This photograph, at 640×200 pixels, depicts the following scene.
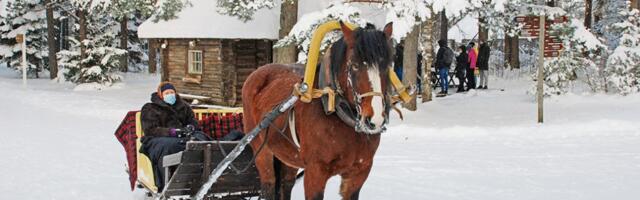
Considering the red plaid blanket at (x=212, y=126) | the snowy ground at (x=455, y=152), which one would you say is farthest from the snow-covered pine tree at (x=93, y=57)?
the red plaid blanket at (x=212, y=126)

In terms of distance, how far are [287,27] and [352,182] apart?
44.0ft

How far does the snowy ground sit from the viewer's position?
26.5 ft

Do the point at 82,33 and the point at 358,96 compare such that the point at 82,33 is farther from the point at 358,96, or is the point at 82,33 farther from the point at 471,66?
the point at 358,96

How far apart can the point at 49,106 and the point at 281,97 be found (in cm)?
1741

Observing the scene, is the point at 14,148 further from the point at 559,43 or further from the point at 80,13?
the point at 80,13

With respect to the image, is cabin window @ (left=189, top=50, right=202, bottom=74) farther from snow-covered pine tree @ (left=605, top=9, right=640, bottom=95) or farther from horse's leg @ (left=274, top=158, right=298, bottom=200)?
horse's leg @ (left=274, top=158, right=298, bottom=200)

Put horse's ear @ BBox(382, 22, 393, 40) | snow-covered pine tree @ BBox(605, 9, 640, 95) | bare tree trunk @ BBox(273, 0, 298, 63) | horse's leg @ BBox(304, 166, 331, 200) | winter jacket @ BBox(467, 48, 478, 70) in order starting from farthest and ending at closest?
1. winter jacket @ BBox(467, 48, 478, 70)
2. snow-covered pine tree @ BBox(605, 9, 640, 95)
3. bare tree trunk @ BBox(273, 0, 298, 63)
4. horse's leg @ BBox(304, 166, 331, 200)
5. horse's ear @ BBox(382, 22, 393, 40)

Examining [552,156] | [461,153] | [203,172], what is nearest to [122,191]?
[203,172]

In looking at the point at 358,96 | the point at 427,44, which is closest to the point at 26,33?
the point at 427,44

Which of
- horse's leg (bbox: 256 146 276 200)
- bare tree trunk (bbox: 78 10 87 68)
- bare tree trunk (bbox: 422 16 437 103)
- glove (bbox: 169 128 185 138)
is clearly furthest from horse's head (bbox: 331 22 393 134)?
bare tree trunk (bbox: 78 10 87 68)

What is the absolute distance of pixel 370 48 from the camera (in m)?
4.22

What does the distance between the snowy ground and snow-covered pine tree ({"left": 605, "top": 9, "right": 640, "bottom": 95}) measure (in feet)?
1.69

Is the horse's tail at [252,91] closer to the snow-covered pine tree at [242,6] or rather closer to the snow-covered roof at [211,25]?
the snow-covered pine tree at [242,6]

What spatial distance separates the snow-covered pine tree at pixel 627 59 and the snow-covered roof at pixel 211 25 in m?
9.66
